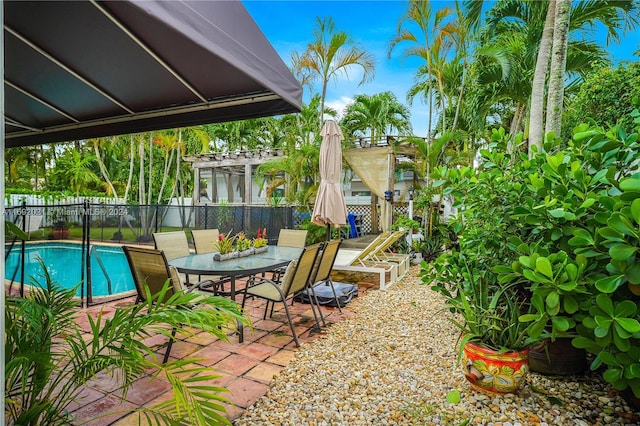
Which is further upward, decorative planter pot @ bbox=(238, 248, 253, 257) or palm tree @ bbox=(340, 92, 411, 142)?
palm tree @ bbox=(340, 92, 411, 142)

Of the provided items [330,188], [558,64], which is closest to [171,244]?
[330,188]

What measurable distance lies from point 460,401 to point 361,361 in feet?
3.05

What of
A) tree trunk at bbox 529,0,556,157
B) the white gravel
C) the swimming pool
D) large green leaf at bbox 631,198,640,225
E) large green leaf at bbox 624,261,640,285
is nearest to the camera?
large green leaf at bbox 631,198,640,225

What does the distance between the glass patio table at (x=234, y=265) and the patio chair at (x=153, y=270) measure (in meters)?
0.36

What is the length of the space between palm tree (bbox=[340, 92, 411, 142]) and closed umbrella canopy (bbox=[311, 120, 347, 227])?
22.4 ft

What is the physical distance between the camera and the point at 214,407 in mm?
1522

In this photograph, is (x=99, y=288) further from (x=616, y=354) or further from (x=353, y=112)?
(x=353, y=112)

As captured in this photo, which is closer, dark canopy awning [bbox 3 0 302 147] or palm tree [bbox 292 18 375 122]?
dark canopy awning [bbox 3 0 302 147]

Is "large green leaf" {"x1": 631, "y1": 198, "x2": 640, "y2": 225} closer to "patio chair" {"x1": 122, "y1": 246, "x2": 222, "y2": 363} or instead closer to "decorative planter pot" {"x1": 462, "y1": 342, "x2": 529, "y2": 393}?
"decorative planter pot" {"x1": 462, "y1": 342, "x2": 529, "y2": 393}

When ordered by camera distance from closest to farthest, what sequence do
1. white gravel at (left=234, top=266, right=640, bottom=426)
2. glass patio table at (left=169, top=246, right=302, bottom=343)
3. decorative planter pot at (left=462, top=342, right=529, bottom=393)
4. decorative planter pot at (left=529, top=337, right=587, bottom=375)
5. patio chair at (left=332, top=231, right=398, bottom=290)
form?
white gravel at (left=234, top=266, right=640, bottom=426), decorative planter pot at (left=462, top=342, right=529, bottom=393), decorative planter pot at (left=529, top=337, right=587, bottom=375), glass patio table at (left=169, top=246, right=302, bottom=343), patio chair at (left=332, top=231, right=398, bottom=290)

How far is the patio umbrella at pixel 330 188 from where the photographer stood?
20.7 ft

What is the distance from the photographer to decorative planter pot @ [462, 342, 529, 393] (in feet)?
7.79

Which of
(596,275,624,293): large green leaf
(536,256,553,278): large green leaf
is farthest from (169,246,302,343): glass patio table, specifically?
(596,275,624,293): large green leaf

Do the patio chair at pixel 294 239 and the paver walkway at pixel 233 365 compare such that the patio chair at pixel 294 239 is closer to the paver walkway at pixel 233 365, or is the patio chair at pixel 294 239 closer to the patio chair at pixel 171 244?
the paver walkway at pixel 233 365
